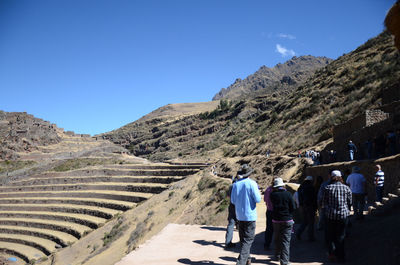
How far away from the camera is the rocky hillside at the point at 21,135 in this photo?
47075 millimetres

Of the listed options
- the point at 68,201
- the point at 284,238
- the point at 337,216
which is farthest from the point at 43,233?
the point at 337,216

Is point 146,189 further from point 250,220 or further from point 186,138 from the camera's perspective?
point 186,138

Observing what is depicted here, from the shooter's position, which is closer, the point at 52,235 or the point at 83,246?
the point at 83,246

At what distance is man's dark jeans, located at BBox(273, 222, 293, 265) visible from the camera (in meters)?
4.94

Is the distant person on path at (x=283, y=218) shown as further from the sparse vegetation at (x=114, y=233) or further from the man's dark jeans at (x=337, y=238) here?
the sparse vegetation at (x=114, y=233)

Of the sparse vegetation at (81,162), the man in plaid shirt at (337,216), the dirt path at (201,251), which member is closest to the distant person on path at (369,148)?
the dirt path at (201,251)

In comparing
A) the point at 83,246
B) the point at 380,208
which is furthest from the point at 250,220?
the point at 83,246

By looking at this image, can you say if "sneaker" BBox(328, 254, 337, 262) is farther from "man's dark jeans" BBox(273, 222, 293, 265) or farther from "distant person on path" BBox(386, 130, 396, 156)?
"distant person on path" BBox(386, 130, 396, 156)

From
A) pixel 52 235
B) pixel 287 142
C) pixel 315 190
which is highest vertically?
pixel 287 142

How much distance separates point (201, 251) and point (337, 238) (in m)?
2.90

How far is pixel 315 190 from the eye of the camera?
21.7ft

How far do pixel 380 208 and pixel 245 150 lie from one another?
85.8 ft

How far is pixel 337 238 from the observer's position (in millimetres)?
4984

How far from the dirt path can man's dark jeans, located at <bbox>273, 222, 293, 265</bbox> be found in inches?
19.2
